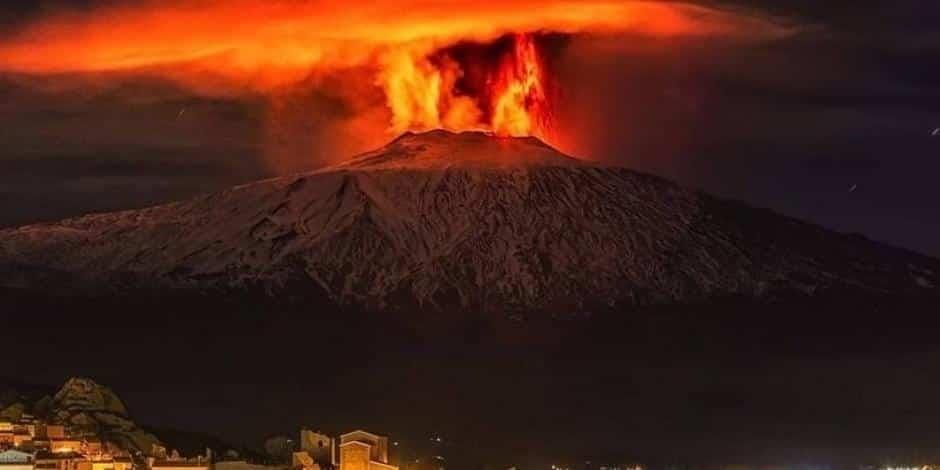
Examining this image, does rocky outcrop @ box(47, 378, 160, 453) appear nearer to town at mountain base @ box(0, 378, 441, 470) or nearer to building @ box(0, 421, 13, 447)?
town at mountain base @ box(0, 378, 441, 470)

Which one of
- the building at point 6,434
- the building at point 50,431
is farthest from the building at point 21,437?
the building at point 50,431

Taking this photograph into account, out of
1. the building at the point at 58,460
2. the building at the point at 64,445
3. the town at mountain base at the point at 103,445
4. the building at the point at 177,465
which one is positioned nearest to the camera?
the building at the point at 58,460

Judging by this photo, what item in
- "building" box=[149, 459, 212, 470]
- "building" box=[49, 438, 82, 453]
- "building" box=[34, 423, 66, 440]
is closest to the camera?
"building" box=[49, 438, 82, 453]

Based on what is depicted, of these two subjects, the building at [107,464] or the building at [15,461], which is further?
the building at [107,464]

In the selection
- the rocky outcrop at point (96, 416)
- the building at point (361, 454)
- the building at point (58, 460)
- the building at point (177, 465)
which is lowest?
the building at point (58, 460)

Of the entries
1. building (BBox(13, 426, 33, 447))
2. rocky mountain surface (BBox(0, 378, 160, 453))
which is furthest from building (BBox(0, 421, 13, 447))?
rocky mountain surface (BBox(0, 378, 160, 453))

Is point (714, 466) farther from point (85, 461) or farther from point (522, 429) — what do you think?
point (85, 461)

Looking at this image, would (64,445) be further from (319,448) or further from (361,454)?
(319,448)

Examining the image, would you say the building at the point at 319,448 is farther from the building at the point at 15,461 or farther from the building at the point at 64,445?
the building at the point at 15,461

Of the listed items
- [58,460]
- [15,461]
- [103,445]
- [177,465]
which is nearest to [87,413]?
[103,445]
